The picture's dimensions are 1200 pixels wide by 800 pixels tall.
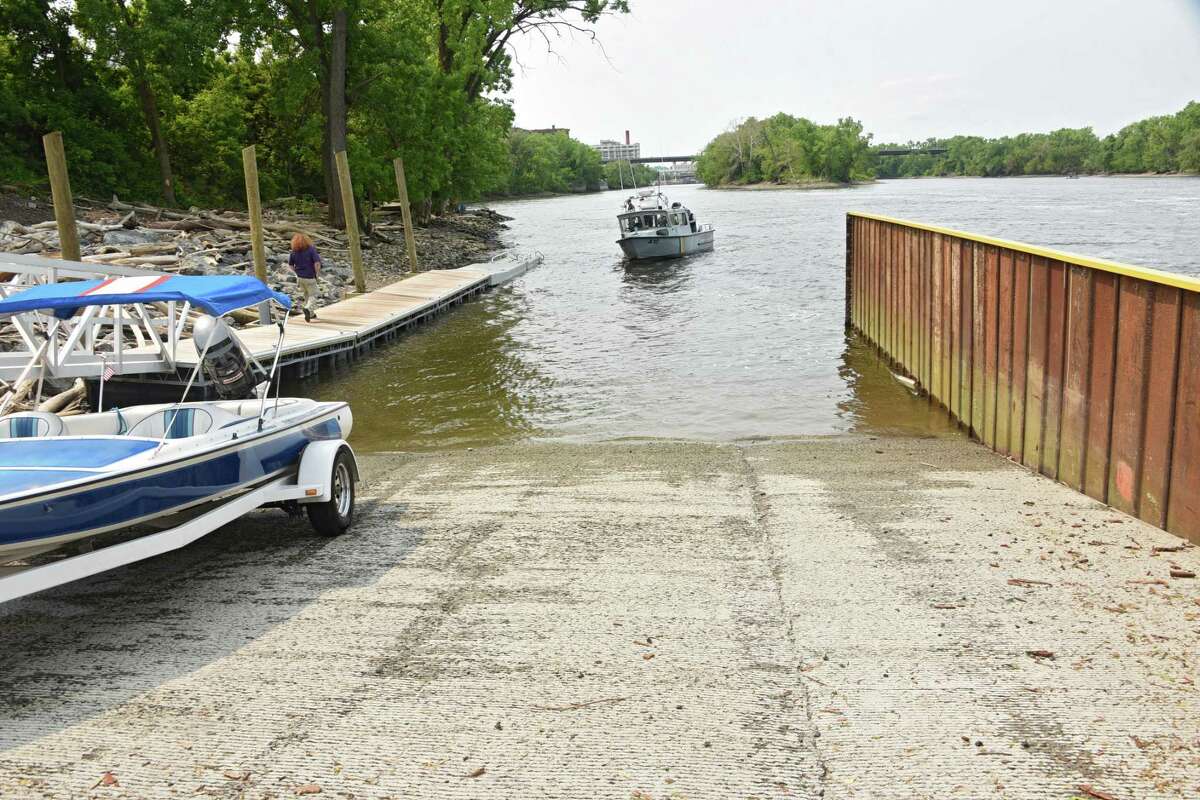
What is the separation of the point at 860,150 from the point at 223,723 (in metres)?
186

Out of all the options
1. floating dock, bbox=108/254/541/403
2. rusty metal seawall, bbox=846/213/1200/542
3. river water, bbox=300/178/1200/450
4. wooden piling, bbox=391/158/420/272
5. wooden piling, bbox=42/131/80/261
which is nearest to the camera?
rusty metal seawall, bbox=846/213/1200/542

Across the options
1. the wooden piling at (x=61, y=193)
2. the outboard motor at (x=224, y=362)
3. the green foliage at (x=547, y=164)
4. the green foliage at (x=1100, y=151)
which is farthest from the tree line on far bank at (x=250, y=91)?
the green foliage at (x=1100, y=151)

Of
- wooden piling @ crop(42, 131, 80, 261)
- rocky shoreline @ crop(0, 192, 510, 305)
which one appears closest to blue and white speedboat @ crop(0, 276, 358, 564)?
wooden piling @ crop(42, 131, 80, 261)

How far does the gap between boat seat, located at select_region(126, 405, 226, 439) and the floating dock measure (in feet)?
4.75

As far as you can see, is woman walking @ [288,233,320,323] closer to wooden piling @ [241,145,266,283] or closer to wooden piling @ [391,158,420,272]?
wooden piling @ [241,145,266,283]

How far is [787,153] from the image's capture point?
173500 millimetres

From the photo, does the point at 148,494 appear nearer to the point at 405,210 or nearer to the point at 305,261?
the point at 305,261

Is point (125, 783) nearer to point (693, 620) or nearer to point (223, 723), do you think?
point (223, 723)

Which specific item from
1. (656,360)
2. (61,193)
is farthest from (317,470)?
(656,360)

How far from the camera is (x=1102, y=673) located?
4.65m

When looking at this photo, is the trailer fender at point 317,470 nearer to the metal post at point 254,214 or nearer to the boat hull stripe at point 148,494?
the boat hull stripe at point 148,494

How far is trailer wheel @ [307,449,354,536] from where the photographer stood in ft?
24.0

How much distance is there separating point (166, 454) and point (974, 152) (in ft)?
676

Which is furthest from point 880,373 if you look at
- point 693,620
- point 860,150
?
point 860,150
